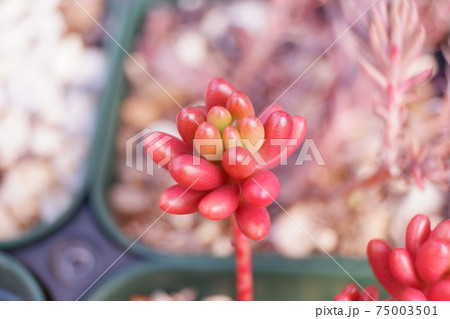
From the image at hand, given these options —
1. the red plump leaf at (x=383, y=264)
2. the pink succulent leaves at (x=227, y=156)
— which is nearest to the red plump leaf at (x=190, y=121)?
the pink succulent leaves at (x=227, y=156)

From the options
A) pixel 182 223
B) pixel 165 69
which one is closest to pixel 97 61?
pixel 165 69

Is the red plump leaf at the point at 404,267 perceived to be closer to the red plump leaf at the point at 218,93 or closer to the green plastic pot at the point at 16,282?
the red plump leaf at the point at 218,93

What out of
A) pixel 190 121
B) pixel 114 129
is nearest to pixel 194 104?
pixel 114 129

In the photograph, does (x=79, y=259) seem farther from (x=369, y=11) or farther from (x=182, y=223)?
(x=369, y=11)

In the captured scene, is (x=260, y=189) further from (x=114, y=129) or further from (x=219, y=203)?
(x=114, y=129)

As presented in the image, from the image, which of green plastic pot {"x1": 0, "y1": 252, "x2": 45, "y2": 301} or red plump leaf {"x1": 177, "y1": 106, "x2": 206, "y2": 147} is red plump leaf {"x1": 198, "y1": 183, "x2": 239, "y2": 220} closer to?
red plump leaf {"x1": 177, "y1": 106, "x2": 206, "y2": 147}

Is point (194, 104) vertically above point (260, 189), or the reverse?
point (194, 104)

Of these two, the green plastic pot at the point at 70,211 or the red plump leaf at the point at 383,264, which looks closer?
the red plump leaf at the point at 383,264
